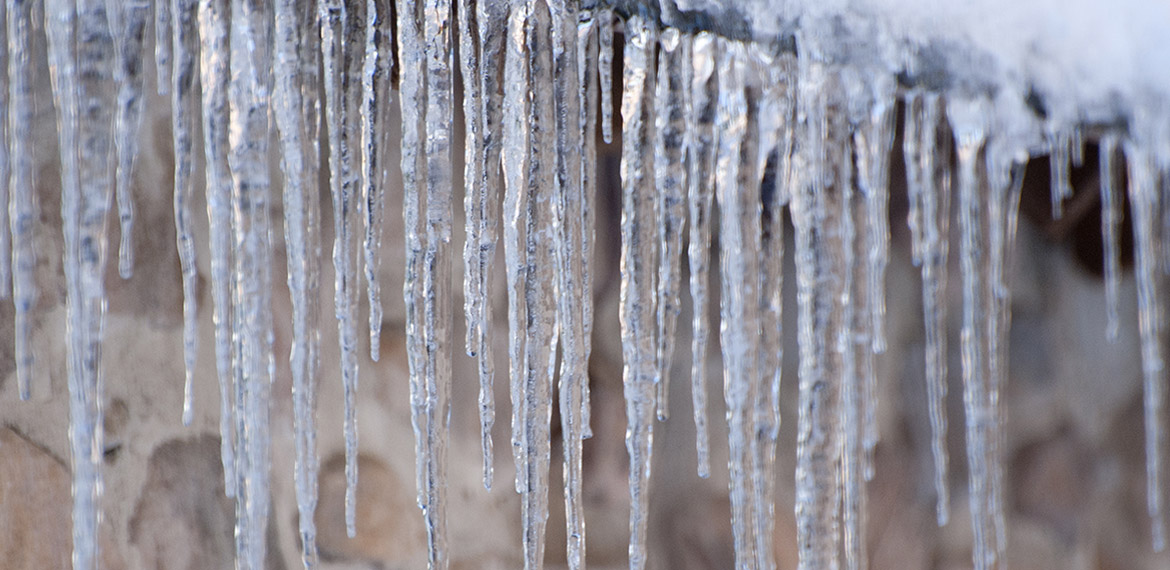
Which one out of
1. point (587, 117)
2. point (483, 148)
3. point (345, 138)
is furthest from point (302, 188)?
point (587, 117)

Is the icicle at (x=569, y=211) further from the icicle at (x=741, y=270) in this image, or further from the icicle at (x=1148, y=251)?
the icicle at (x=1148, y=251)

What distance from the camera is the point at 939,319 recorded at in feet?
2.89

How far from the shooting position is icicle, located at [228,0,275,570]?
94 cm

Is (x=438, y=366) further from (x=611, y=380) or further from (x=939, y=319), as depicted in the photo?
(x=939, y=319)

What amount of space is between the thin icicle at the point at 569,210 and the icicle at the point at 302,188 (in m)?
0.26

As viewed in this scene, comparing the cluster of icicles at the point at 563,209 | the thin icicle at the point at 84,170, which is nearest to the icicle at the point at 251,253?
the cluster of icicles at the point at 563,209

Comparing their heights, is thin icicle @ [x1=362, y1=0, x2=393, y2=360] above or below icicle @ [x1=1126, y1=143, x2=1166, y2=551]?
above

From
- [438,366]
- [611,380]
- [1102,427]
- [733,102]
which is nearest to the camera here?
[733,102]

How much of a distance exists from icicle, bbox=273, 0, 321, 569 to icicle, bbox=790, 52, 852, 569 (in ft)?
1.58

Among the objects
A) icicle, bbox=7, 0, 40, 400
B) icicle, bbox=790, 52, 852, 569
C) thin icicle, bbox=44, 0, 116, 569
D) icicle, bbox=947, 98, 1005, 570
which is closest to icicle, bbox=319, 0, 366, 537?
thin icicle, bbox=44, 0, 116, 569

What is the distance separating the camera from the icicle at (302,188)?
938 mm

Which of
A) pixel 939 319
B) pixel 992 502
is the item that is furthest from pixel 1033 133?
pixel 992 502

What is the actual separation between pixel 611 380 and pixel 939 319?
0.48 metres

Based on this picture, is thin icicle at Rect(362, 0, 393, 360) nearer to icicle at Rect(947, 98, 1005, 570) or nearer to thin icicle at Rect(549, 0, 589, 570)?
thin icicle at Rect(549, 0, 589, 570)
